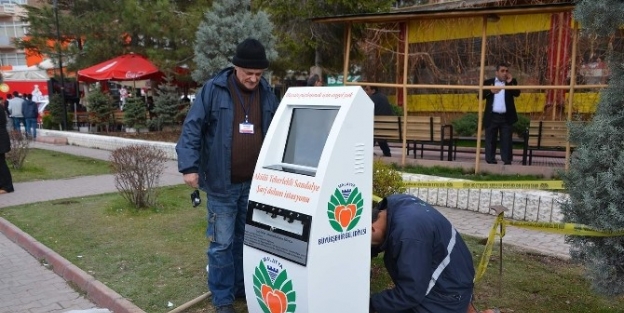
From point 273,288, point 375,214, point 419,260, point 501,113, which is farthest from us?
point 501,113

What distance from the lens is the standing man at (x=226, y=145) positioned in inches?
129

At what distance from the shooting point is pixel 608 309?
3.62 m

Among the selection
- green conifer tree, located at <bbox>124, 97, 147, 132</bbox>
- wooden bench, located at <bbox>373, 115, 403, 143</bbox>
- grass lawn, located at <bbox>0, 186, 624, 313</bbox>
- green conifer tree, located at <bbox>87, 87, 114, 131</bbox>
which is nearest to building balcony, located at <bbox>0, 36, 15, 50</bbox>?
green conifer tree, located at <bbox>87, 87, 114, 131</bbox>

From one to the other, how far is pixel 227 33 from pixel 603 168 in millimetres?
6487

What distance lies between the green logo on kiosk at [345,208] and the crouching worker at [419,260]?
21cm

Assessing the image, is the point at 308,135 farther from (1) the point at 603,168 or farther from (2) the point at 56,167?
(2) the point at 56,167

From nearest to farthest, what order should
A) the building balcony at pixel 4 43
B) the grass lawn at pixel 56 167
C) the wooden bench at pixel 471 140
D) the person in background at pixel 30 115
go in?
the wooden bench at pixel 471 140, the grass lawn at pixel 56 167, the person in background at pixel 30 115, the building balcony at pixel 4 43

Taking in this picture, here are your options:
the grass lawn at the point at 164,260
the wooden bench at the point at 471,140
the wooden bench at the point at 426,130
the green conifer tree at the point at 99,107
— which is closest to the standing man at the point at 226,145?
the grass lawn at the point at 164,260

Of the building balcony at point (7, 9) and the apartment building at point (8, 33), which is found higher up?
the building balcony at point (7, 9)

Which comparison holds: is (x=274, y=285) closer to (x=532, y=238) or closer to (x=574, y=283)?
(x=574, y=283)

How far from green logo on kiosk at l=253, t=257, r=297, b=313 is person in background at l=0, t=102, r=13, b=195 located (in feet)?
22.2

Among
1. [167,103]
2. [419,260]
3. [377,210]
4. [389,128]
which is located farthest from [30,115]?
[419,260]

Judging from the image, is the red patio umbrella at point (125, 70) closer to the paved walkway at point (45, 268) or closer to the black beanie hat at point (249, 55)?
the paved walkway at point (45, 268)

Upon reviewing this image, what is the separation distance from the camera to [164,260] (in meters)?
4.77
